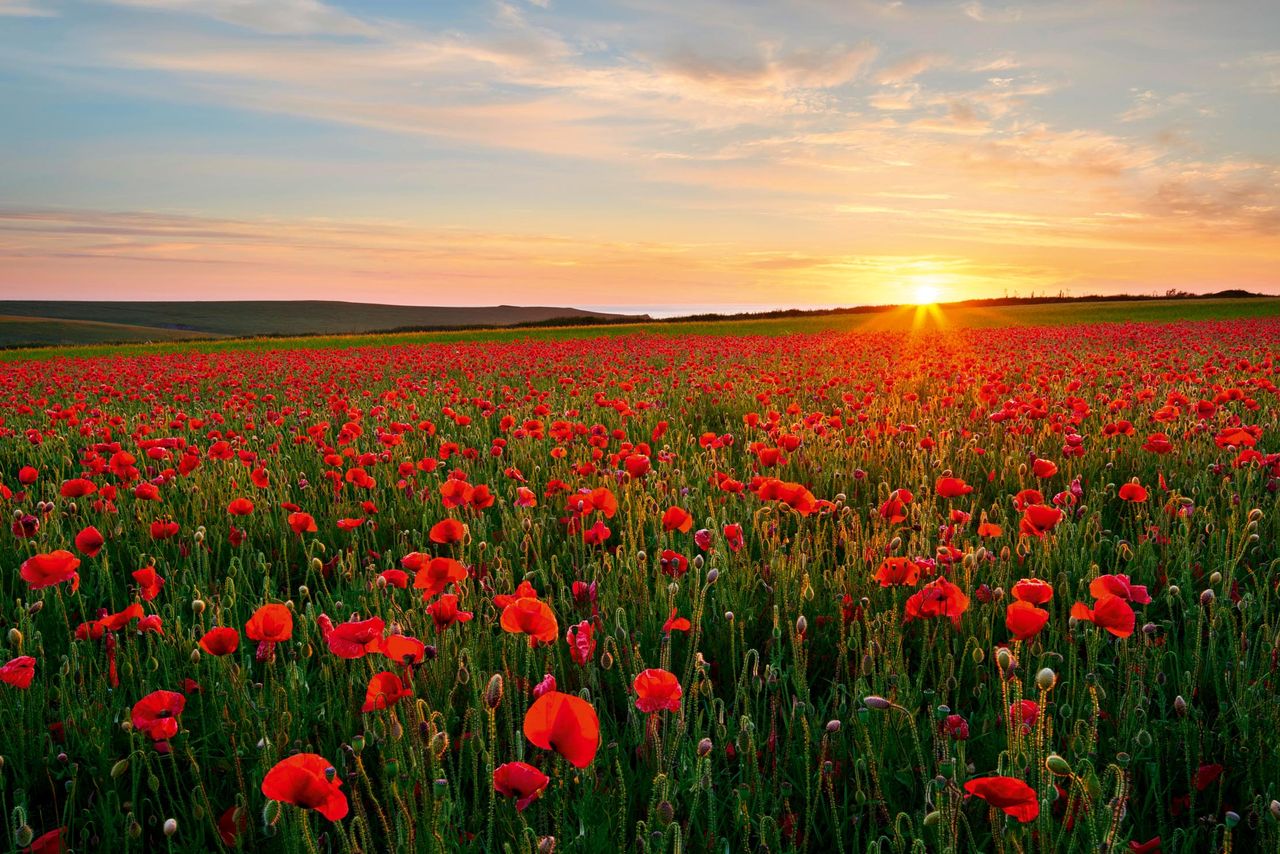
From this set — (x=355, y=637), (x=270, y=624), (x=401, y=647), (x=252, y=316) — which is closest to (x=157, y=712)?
(x=270, y=624)

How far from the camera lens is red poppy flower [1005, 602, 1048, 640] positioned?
5.73 ft

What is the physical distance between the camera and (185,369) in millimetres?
15984

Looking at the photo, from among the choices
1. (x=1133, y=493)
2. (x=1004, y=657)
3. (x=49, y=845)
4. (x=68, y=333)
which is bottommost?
(x=49, y=845)

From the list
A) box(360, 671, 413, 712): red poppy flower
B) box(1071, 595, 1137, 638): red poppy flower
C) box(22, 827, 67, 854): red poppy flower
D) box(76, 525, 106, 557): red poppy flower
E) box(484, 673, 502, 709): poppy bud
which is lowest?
box(22, 827, 67, 854): red poppy flower

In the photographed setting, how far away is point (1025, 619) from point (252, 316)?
128583mm

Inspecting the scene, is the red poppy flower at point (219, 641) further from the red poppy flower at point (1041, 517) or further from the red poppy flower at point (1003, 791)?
the red poppy flower at point (1041, 517)

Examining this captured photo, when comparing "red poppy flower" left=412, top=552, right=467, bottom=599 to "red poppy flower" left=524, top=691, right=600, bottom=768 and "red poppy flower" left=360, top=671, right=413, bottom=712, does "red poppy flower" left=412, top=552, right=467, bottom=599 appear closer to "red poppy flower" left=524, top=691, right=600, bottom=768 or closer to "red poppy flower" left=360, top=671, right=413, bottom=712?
"red poppy flower" left=360, top=671, right=413, bottom=712

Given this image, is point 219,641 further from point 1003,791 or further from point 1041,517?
point 1041,517

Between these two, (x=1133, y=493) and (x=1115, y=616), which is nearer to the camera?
(x=1115, y=616)

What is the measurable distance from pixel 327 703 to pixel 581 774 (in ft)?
2.77

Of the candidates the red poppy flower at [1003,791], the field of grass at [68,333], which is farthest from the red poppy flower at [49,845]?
the field of grass at [68,333]

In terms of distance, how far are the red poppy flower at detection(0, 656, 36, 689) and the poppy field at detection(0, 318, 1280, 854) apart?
4 centimetres

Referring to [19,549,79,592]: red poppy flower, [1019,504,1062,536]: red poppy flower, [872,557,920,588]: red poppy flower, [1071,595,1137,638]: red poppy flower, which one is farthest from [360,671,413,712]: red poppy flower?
[1019,504,1062,536]: red poppy flower

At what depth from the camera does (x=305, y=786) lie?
1.26m
